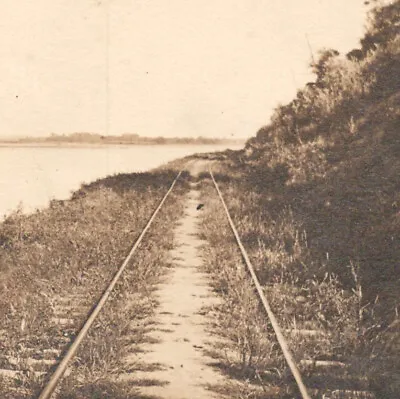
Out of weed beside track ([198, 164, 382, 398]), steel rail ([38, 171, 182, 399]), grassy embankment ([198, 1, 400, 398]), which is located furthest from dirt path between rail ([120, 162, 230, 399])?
steel rail ([38, 171, 182, 399])

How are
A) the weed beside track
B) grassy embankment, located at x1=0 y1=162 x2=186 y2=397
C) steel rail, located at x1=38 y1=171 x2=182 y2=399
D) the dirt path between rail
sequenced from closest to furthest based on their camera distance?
steel rail, located at x1=38 y1=171 x2=182 y2=399 → the dirt path between rail → the weed beside track → grassy embankment, located at x1=0 y1=162 x2=186 y2=397

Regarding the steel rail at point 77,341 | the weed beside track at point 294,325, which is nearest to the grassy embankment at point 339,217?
the weed beside track at point 294,325

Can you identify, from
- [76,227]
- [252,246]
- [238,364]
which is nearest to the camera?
[238,364]

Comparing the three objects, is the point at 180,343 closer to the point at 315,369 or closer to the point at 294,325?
the point at 294,325

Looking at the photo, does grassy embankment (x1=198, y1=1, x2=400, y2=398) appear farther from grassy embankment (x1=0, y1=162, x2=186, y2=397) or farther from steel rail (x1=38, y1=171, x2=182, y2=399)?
steel rail (x1=38, y1=171, x2=182, y2=399)

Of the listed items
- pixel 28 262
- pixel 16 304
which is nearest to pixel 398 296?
pixel 16 304

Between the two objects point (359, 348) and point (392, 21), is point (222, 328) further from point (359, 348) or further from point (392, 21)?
point (392, 21)

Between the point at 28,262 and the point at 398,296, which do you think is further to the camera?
the point at 28,262
